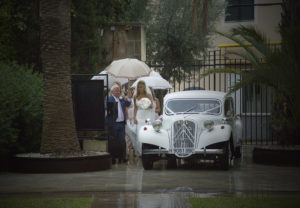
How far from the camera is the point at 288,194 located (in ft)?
33.0

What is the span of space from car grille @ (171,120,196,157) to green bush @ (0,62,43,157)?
3.27 metres

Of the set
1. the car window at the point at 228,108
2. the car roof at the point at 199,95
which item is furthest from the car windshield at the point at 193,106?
the car window at the point at 228,108

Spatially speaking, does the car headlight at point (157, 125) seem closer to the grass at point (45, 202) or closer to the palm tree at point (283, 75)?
the palm tree at point (283, 75)

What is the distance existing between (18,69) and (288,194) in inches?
337

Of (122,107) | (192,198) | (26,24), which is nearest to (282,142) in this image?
Result: (122,107)

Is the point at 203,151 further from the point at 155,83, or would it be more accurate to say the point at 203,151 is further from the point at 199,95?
the point at 155,83

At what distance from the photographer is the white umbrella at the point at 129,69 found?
1848 centimetres

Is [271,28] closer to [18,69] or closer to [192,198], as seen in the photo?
[18,69]

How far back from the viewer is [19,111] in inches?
565

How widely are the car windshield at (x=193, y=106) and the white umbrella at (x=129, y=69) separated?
3029 millimetres

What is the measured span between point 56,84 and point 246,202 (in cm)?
624

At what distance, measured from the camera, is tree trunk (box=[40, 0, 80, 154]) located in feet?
45.6

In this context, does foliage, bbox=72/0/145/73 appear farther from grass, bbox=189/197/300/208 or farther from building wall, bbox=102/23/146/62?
grass, bbox=189/197/300/208

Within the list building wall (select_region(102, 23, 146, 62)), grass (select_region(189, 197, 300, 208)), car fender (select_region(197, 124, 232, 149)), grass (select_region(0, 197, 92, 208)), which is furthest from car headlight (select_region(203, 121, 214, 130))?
building wall (select_region(102, 23, 146, 62))
